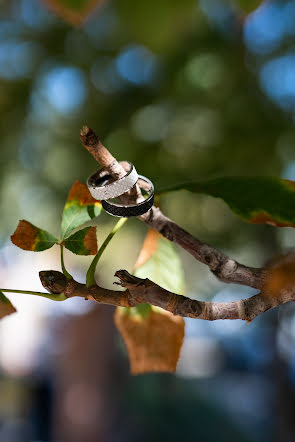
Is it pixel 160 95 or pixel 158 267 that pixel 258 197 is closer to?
pixel 158 267

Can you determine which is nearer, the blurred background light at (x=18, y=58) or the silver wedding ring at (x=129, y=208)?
the silver wedding ring at (x=129, y=208)

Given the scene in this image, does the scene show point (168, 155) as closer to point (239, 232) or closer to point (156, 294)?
point (239, 232)

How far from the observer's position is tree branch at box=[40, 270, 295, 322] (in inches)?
8.0

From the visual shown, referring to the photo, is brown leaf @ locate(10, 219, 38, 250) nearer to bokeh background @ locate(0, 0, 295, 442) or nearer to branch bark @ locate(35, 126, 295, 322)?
branch bark @ locate(35, 126, 295, 322)

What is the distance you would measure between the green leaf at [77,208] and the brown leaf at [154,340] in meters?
0.09

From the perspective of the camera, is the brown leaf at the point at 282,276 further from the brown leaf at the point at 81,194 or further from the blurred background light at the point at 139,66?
the blurred background light at the point at 139,66

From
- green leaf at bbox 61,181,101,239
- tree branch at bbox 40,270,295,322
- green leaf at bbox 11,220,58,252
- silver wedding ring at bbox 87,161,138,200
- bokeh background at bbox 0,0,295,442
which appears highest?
silver wedding ring at bbox 87,161,138,200

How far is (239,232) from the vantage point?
1247mm

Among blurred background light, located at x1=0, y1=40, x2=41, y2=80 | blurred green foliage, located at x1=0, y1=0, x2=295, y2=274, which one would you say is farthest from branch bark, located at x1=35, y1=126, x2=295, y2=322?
blurred background light, located at x1=0, y1=40, x2=41, y2=80

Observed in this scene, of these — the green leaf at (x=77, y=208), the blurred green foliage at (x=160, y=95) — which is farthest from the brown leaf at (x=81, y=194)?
the blurred green foliage at (x=160, y=95)

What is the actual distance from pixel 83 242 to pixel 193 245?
60mm

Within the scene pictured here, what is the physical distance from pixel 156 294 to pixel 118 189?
55 millimetres

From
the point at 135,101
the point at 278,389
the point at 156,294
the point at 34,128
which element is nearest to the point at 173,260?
the point at 156,294

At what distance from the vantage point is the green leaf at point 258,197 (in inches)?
9.1
